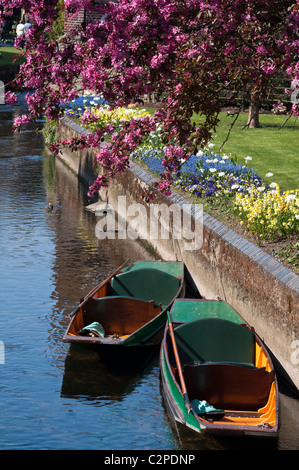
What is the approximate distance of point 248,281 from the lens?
11.5 metres

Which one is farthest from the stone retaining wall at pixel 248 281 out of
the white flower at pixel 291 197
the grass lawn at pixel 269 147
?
the grass lawn at pixel 269 147

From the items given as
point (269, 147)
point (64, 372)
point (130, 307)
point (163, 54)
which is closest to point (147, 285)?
point (130, 307)

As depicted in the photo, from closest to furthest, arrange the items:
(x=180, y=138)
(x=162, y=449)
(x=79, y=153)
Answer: (x=162, y=449), (x=180, y=138), (x=79, y=153)

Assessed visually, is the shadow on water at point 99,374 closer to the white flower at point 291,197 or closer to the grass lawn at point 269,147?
the white flower at point 291,197

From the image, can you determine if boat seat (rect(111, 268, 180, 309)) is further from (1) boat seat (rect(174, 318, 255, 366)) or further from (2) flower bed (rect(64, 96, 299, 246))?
(1) boat seat (rect(174, 318, 255, 366))

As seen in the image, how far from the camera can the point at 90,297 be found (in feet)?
39.6

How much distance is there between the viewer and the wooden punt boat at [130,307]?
1109 cm

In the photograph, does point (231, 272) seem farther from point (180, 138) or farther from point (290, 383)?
point (180, 138)

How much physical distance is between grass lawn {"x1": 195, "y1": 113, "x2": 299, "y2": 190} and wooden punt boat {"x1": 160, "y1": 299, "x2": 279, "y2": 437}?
619 cm

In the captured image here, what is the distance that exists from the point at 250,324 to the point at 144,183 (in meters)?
7.00

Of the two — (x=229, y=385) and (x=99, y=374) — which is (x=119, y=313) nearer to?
(x=99, y=374)

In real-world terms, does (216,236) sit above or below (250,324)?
above

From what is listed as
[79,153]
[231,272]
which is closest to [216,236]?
[231,272]

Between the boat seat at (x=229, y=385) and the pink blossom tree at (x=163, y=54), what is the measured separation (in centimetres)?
299
